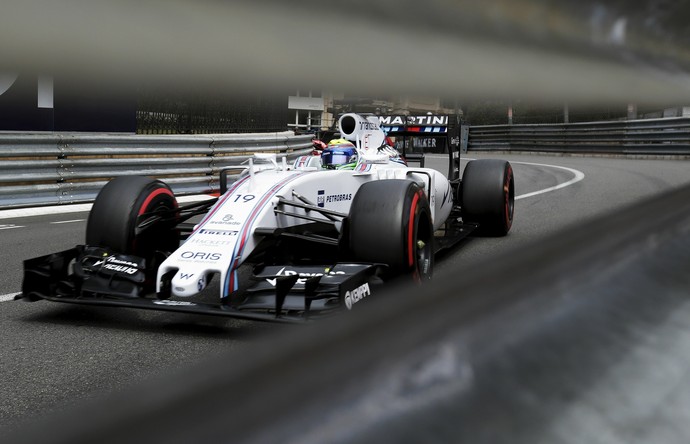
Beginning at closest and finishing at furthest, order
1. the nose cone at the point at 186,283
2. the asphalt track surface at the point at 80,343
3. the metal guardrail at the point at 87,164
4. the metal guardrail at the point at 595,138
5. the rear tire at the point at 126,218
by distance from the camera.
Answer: the asphalt track surface at the point at 80,343
the nose cone at the point at 186,283
the rear tire at the point at 126,218
the metal guardrail at the point at 87,164
the metal guardrail at the point at 595,138

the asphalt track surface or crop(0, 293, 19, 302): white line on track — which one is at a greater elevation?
crop(0, 293, 19, 302): white line on track

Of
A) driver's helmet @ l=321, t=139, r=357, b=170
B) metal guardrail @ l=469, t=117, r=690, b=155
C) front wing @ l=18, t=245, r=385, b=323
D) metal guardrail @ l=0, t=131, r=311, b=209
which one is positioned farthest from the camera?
metal guardrail @ l=469, t=117, r=690, b=155

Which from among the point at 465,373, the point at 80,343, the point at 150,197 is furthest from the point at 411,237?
the point at 465,373

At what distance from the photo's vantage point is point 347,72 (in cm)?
58

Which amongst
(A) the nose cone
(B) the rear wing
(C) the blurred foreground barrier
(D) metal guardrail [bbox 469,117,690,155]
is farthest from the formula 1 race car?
(D) metal guardrail [bbox 469,117,690,155]

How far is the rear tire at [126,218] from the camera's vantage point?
4.24m

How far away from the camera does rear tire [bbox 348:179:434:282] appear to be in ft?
13.1

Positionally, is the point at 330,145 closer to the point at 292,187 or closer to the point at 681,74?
the point at 292,187

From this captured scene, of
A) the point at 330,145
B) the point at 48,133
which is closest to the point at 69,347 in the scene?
the point at 330,145

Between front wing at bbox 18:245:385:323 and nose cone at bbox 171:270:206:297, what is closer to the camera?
front wing at bbox 18:245:385:323

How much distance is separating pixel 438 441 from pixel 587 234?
261 mm

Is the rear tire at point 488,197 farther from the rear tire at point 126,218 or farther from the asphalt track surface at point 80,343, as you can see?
the rear tire at point 126,218

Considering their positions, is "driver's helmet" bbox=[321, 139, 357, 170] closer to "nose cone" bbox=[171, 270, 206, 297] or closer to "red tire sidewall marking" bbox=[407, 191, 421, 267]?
"red tire sidewall marking" bbox=[407, 191, 421, 267]

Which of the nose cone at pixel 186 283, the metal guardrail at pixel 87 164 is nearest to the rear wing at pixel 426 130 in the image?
the metal guardrail at pixel 87 164
